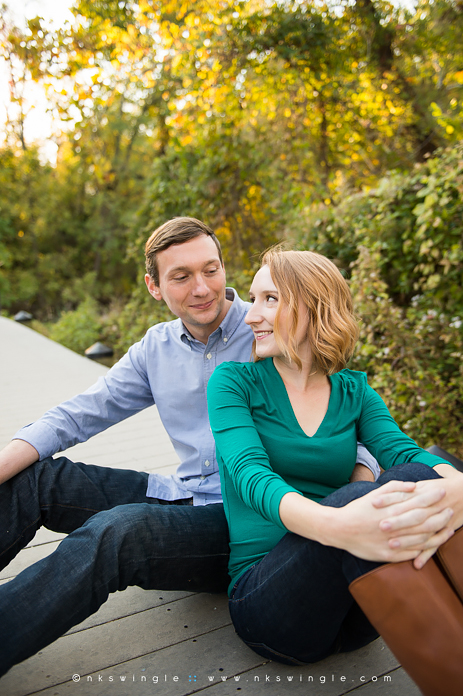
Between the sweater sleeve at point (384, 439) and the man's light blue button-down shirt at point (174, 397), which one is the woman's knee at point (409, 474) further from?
the man's light blue button-down shirt at point (174, 397)

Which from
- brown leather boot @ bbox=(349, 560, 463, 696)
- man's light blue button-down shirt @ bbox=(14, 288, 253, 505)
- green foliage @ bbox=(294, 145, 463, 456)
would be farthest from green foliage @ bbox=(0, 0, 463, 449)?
brown leather boot @ bbox=(349, 560, 463, 696)

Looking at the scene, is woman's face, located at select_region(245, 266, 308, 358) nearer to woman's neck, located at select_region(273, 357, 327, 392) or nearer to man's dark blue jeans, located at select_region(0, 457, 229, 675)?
woman's neck, located at select_region(273, 357, 327, 392)

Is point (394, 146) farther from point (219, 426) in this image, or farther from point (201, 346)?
point (219, 426)

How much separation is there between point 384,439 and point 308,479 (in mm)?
245

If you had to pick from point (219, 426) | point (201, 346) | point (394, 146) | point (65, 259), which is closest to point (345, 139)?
point (394, 146)

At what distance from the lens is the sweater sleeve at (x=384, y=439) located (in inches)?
54.7

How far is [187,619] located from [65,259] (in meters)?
19.1

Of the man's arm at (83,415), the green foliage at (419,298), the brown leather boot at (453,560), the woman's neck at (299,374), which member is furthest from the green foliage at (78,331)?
the brown leather boot at (453,560)

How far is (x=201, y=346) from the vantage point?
1838 millimetres

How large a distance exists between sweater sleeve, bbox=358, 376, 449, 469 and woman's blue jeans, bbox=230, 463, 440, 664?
169mm

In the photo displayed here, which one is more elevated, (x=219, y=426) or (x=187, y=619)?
(x=219, y=426)

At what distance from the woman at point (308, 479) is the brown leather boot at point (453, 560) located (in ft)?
0.07

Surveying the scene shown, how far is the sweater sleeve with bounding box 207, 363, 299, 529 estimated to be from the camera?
1198mm

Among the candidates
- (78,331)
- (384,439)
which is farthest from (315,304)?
(78,331)
